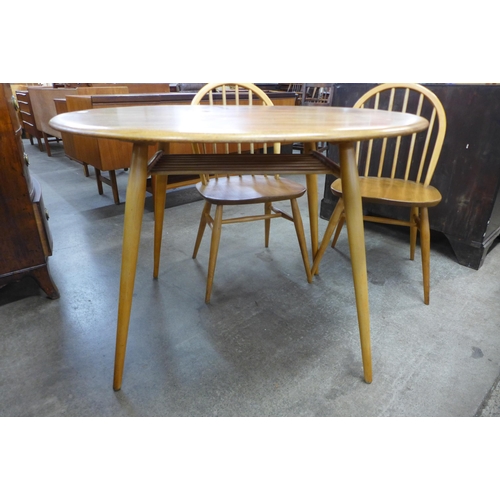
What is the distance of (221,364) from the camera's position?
4.00 ft

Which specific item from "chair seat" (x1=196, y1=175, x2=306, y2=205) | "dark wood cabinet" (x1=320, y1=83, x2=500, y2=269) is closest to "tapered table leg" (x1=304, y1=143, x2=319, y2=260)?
"chair seat" (x1=196, y1=175, x2=306, y2=205)

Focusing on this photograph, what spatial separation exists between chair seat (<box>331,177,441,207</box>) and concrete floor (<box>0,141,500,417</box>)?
0.47 meters

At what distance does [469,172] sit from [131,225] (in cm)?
169

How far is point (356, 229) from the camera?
3.36ft

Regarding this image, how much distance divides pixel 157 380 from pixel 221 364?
0.73 feet

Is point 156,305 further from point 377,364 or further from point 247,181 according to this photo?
point 377,364

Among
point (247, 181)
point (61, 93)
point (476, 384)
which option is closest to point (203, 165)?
point (247, 181)

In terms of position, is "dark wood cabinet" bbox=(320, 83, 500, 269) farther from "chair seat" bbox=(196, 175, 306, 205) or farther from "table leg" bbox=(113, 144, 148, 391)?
"table leg" bbox=(113, 144, 148, 391)

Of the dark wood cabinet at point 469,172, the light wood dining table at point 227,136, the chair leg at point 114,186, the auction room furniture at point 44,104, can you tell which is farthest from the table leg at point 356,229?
the auction room furniture at point 44,104

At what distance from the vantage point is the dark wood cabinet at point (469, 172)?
1.65 metres

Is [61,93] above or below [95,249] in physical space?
above

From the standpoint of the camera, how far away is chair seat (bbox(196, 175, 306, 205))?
1362 millimetres

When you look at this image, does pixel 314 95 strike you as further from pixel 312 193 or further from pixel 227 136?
pixel 227 136

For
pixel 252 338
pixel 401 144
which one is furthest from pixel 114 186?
pixel 401 144
